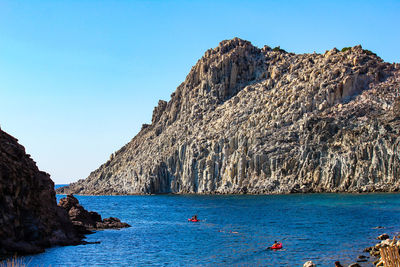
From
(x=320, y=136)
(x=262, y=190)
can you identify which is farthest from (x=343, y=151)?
(x=262, y=190)

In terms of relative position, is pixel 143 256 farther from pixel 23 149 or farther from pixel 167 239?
pixel 23 149

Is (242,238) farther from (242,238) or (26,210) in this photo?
(26,210)

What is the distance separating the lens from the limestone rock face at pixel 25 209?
3412 cm

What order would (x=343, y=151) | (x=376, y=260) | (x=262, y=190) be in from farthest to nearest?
(x=262, y=190), (x=343, y=151), (x=376, y=260)

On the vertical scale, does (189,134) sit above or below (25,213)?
above

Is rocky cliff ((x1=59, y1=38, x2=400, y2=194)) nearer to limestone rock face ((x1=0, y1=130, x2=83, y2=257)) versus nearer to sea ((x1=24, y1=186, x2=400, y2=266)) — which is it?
sea ((x1=24, y1=186, x2=400, y2=266))

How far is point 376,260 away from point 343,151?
76.5 meters

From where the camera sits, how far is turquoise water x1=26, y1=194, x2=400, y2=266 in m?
35.5

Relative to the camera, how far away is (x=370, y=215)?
201ft

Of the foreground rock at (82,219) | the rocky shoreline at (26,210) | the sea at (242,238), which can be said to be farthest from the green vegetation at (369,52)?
the rocky shoreline at (26,210)

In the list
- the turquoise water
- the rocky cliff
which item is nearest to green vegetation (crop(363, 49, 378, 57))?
the rocky cliff

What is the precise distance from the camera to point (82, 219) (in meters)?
53.3

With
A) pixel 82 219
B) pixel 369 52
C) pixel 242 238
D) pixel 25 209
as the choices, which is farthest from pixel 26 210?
pixel 369 52

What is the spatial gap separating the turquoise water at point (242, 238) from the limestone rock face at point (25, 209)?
5.15ft
